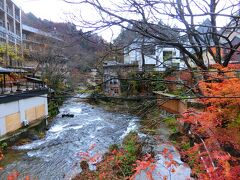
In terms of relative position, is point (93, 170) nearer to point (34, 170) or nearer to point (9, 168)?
point (34, 170)

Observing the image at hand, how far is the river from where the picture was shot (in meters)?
10.2

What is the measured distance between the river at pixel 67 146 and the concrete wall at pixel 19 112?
1.57 meters

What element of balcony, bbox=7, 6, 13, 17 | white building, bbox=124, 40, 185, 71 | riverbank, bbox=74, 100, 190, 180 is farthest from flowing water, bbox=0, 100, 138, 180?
balcony, bbox=7, 6, 13, 17

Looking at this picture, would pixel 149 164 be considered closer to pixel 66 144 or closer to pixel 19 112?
pixel 66 144

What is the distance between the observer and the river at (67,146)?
33.6 ft

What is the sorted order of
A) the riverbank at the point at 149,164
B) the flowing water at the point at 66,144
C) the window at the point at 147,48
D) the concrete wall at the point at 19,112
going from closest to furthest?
1. the window at the point at 147,48
2. the riverbank at the point at 149,164
3. the flowing water at the point at 66,144
4. the concrete wall at the point at 19,112

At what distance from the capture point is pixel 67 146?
547 inches

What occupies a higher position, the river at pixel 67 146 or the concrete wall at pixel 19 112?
the concrete wall at pixel 19 112

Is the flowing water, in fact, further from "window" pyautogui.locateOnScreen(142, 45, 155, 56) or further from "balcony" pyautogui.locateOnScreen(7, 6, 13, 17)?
"balcony" pyautogui.locateOnScreen(7, 6, 13, 17)

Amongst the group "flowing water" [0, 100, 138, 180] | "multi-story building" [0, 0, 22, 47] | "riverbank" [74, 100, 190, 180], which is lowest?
"flowing water" [0, 100, 138, 180]

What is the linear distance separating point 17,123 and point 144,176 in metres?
9.91

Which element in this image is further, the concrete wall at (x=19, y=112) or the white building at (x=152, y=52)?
the concrete wall at (x=19, y=112)

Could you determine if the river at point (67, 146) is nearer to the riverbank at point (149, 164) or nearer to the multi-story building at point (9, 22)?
the riverbank at point (149, 164)

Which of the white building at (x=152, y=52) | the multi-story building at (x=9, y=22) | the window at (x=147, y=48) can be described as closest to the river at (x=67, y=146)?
the white building at (x=152, y=52)
